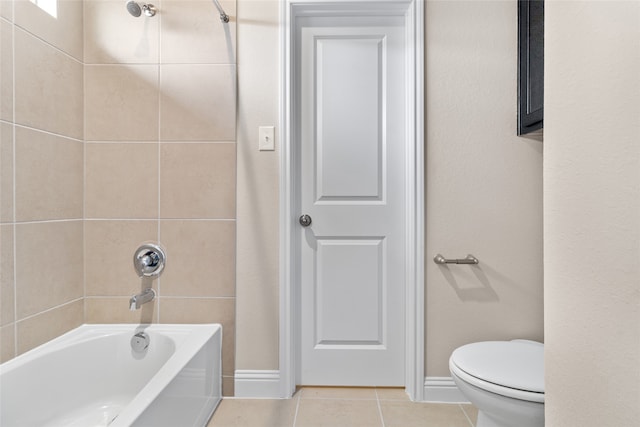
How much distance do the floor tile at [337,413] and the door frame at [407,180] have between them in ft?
0.49

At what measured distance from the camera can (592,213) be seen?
0.55 meters

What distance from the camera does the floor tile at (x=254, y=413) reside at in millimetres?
1642

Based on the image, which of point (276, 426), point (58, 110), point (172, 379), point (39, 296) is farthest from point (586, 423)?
point (58, 110)

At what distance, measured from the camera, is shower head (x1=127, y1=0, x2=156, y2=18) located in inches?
65.7

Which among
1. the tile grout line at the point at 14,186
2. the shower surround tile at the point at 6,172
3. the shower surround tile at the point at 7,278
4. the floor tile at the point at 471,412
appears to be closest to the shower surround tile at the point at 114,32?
the tile grout line at the point at 14,186

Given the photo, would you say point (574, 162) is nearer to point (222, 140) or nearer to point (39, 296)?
point (222, 140)

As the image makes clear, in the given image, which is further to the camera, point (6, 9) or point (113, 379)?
point (113, 379)

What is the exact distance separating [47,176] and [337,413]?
1581mm

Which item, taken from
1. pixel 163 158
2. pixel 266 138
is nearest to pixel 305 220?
pixel 266 138

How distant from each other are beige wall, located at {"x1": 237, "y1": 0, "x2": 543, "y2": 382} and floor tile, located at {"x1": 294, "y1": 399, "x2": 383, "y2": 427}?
1.14 feet

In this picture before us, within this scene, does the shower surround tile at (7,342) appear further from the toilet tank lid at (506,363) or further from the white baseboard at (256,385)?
the toilet tank lid at (506,363)

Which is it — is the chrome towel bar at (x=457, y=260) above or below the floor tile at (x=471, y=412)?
above

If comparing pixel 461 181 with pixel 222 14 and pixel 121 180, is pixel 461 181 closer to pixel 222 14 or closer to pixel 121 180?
pixel 222 14

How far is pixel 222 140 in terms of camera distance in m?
1.81
